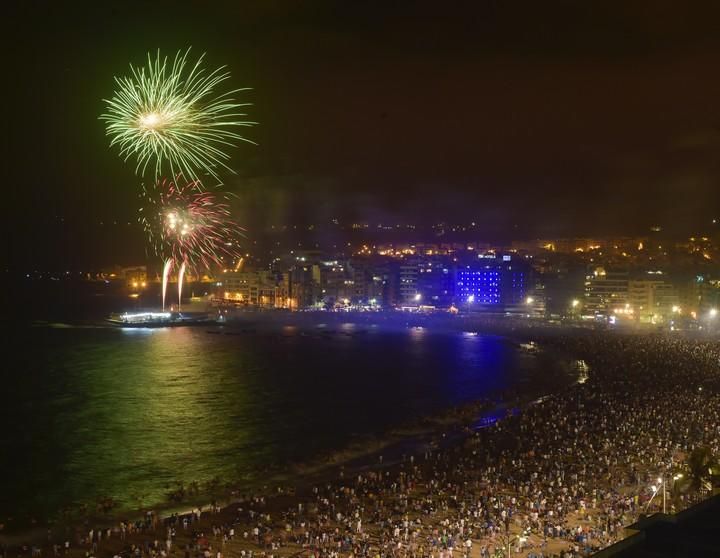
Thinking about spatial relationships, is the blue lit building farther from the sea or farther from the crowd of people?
the crowd of people

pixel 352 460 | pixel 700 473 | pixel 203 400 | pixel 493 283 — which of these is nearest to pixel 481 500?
pixel 700 473

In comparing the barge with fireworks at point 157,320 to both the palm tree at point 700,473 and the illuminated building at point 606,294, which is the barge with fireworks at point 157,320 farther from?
the palm tree at point 700,473

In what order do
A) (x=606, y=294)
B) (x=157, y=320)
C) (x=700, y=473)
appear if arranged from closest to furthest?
(x=700, y=473), (x=157, y=320), (x=606, y=294)

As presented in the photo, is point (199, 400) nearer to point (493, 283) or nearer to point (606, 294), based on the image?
point (606, 294)

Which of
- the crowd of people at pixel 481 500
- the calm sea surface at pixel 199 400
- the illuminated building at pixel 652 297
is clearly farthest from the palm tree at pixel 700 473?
the illuminated building at pixel 652 297

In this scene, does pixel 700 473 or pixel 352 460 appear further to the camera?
pixel 352 460

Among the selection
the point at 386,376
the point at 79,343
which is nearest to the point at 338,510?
the point at 386,376

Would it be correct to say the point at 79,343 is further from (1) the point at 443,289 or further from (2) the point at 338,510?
(1) the point at 443,289
